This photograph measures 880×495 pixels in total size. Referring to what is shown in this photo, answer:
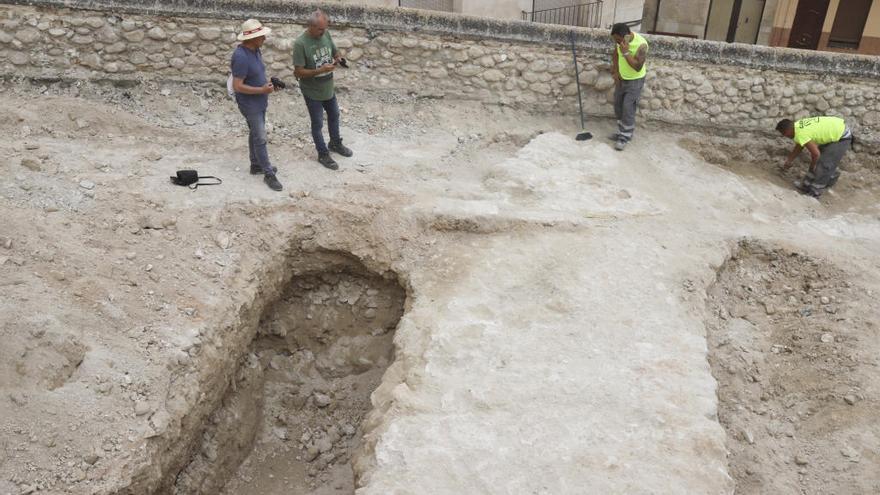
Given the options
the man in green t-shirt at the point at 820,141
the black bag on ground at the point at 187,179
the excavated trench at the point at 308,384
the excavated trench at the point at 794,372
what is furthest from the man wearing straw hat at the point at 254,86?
the man in green t-shirt at the point at 820,141

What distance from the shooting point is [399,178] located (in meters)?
6.98

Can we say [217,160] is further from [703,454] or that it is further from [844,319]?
[844,319]

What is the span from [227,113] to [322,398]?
3.75 m

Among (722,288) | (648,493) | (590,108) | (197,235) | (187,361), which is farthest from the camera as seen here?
(590,108)

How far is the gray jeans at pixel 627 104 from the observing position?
801 centimetres

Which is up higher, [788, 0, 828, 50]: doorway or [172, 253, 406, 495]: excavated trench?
[788, 0, 828, 50]: doorway

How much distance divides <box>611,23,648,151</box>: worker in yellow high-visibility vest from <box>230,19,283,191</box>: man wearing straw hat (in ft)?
13.4

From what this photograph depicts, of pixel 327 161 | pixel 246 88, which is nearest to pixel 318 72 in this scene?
pixel 246 88

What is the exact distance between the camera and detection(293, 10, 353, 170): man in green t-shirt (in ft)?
20.9

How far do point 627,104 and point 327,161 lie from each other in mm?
3729

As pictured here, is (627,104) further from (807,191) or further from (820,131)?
(807,191)

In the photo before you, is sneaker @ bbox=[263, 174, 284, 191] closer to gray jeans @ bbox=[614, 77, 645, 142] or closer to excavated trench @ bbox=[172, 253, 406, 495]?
excavated trench @ bbox=[172, 253, 406, 495]

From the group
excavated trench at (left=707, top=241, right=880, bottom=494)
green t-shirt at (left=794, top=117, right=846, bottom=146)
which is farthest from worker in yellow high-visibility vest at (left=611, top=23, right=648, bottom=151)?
excavated trench at (left=707, top=241, right=880, bottom=494)

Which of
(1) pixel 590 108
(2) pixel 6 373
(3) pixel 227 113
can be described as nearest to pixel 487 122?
(1) pixel 590 108
